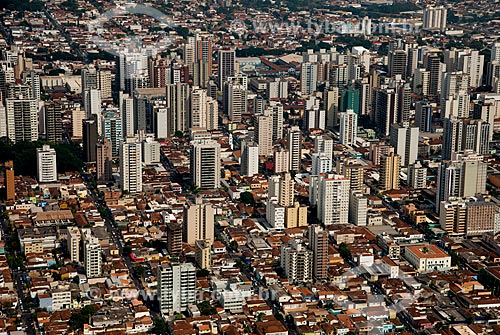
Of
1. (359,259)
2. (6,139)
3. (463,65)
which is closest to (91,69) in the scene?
(6,139)

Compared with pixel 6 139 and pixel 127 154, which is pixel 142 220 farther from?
pixel 6 139

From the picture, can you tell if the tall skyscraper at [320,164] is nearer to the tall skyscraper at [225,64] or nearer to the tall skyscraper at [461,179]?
the tall skyscraper at [461,179]

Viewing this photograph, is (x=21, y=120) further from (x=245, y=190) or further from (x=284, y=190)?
(x=284, y=190)

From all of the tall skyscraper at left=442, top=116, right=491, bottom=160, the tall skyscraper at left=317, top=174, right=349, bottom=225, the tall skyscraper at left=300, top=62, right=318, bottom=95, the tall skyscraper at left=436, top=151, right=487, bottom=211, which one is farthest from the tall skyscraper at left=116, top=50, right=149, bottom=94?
the tall skyscraper at left=436, top=151, right=487, bottom=211

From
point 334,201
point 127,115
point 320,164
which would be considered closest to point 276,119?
point 320,164

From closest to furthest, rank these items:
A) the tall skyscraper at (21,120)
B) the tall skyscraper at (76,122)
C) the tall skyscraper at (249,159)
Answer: the tall skyscraper at (249,159), the tall skyscraper at (21,120), the tall skyscraper at (76,122)

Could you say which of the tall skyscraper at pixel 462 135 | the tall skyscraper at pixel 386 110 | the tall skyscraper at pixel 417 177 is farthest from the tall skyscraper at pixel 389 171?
the tall skyscraper at pixel 386 110

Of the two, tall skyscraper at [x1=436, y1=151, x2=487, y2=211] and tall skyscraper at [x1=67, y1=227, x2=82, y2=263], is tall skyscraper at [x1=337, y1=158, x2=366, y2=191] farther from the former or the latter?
tall skyscraper at [x1=67, y1=227, x2=82, y2=263]
